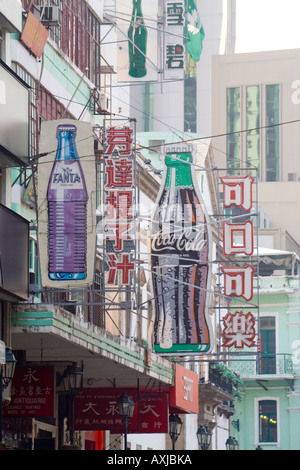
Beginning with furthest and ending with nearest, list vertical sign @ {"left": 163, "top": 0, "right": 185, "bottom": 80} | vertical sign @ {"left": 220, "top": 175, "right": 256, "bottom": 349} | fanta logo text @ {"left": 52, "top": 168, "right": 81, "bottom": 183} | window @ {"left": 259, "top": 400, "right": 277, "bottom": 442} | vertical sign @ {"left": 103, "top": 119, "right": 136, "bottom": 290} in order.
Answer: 1. window @ {"left": 259, "top": 400, "right": 277, "bottom": 442}
2. vertical sign @ {"left": 163, "top": 0, "right": 185, "bottom": 80}
3. vertical sign @ {"left": 220, "top": 175, "right": 256, "bottom": 349}
4. vertical sign @ {"left": 103, "top": 119, "right": 136, "bottom": 290}
5. fanta logo text @ {"left": 52, "top": 168, "right": 81, "bottom": 183}

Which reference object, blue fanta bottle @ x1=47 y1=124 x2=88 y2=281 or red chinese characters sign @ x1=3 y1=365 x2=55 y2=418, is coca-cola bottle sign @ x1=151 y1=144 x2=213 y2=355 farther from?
blue fanta bottle @ x1=47 y1=124 x2=88 y2=281

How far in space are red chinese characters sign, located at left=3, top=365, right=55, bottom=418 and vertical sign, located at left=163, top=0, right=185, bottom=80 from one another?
1105 cm

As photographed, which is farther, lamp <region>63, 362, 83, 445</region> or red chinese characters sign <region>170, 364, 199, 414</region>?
red chinese characters sign <region>170, 364, 199, 414</region>

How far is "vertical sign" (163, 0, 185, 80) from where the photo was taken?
109 ft

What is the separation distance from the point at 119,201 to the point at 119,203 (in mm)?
41

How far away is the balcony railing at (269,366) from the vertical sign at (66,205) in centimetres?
3332

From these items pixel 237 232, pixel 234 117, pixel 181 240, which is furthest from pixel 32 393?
pixel 234 117

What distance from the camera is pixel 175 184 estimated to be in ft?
107

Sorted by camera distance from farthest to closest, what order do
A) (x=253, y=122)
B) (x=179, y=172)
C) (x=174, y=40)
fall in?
1. (x=253, y=122)
2. (x=174, y=40)
3. (x=179, y=172)

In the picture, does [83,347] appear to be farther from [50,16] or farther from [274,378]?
[274,378]

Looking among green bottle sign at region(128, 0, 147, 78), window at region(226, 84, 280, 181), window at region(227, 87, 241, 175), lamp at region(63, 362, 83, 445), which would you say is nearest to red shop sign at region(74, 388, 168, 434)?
lamp at region(63, 362, 83, 445)

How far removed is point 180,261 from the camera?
31.7m

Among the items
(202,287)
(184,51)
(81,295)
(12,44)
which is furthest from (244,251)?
(12,44)

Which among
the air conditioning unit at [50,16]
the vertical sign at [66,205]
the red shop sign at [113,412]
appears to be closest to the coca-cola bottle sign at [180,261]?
the red shop sign at [113,412]
